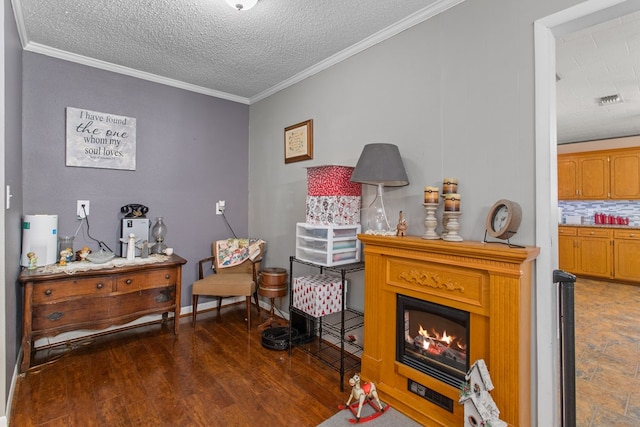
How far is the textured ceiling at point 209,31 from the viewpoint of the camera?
2.09m

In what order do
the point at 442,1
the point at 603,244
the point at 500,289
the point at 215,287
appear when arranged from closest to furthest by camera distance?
the point at 500,289 < the point at 442,1 < the point at 215,287 < the point at 603,244

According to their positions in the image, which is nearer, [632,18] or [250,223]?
[632,18]

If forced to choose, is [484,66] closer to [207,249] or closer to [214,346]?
[214,346]

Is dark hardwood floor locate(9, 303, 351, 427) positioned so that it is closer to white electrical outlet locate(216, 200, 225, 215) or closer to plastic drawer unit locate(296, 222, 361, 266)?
plastic drawer unit locate(296, 222, 361, 266)

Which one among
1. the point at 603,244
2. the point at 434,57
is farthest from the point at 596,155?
the point at 434,57

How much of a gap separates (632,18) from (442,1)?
1243 mm

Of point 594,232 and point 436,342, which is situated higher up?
point 594,232

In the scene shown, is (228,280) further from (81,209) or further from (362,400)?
(362,400)

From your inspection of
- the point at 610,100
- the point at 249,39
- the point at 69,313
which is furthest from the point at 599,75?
the point at 69,313

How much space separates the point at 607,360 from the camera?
2525mm

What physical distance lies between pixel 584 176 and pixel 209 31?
6.31 meters

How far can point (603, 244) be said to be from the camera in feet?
17.0

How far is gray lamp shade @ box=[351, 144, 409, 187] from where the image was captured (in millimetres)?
2041

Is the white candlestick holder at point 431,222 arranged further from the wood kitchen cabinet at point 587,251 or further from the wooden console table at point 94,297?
the wood kitchen cabinet at point 587,251
